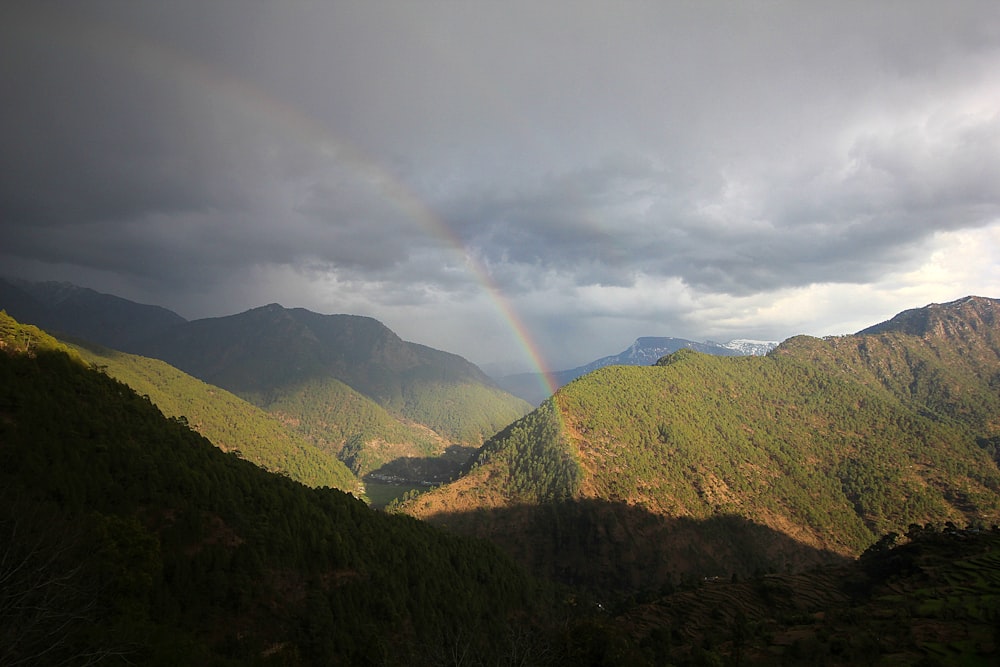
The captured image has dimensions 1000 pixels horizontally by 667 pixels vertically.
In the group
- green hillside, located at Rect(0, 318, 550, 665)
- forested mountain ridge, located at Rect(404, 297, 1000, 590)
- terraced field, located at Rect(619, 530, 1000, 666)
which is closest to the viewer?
green hillside, located at Rect(0, 318, 550, 665)

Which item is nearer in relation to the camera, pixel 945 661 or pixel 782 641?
pixel 945 661

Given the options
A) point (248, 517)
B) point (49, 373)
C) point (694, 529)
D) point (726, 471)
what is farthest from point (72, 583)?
point (726, 471)

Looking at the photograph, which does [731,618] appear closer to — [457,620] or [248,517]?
[457,620]

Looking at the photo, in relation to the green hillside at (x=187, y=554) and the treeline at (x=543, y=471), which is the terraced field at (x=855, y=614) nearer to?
the green hillside at (x=187, y=554)

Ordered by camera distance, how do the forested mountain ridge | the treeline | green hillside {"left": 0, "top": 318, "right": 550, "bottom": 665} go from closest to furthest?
green hillside {"left": 0, "top": 318, "right": 550, "bottom": 665}, the forested mountain ridge, the treeline

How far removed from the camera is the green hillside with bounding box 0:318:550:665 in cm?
3506

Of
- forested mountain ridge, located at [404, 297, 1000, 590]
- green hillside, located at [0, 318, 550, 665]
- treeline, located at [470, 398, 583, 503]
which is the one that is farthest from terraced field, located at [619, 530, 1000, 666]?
treeline, located at [470, 398, 583, 503]

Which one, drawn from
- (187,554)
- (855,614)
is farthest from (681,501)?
(187,554)

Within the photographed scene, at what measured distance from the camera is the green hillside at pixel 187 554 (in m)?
35.1

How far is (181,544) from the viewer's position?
59.6 meters

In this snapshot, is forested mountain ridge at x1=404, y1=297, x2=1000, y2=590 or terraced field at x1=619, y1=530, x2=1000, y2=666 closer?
terraced field at x1=619, y1=530, x2=1000, y2=666

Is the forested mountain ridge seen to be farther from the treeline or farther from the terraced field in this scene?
the terraced field

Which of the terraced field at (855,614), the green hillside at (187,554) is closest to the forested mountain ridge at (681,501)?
the terraced field at (855,614)

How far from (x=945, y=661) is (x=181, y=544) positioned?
274ft
